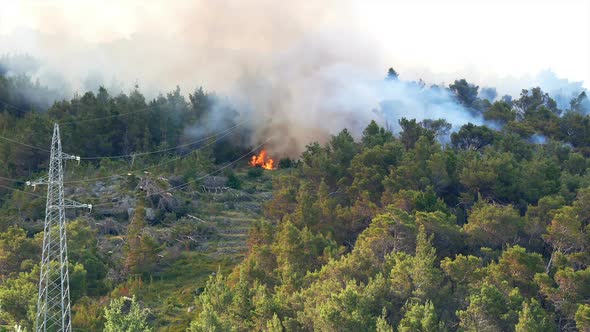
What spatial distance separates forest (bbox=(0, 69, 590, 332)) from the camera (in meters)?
42.6

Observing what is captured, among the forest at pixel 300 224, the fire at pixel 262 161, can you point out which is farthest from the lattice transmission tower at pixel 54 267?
the fire at pixel 262 161

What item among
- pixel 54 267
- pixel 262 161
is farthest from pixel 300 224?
pixel 262 161

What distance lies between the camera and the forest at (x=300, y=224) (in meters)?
42.6

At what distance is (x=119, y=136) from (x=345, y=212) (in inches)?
1427

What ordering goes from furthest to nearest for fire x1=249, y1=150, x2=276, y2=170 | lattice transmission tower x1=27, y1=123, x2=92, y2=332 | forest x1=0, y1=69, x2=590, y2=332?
fire x1=249, y1=150, x2=276, y2=170 < forest x1=0, y1=69, x2=590, y2=332 < lattice transmission tower x1=27, y1=123, x2=92, y2=332

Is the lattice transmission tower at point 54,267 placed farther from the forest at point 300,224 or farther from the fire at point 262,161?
the fire at point 262,161

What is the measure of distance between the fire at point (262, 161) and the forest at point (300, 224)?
0.83 meters

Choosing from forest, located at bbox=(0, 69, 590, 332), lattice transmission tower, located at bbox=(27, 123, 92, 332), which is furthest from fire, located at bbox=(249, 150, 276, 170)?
lattice transmission tower, located at bbox=(27, 123, 92, 332)

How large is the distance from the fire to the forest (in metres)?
0.83

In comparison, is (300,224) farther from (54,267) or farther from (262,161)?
(262,161)

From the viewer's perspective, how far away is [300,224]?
5747cm

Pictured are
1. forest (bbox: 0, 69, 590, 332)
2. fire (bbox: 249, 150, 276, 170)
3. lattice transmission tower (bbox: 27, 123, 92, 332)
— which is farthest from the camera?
fire (bbox: 249, 150, 276, 170)

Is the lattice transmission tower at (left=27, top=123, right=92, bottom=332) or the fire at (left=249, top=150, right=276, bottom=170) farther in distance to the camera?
the fire at (left=249, top=150, right=276, bottom=170)

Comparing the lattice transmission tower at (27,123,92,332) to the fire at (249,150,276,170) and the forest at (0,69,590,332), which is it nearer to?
the forest at (0,69,590,332)
